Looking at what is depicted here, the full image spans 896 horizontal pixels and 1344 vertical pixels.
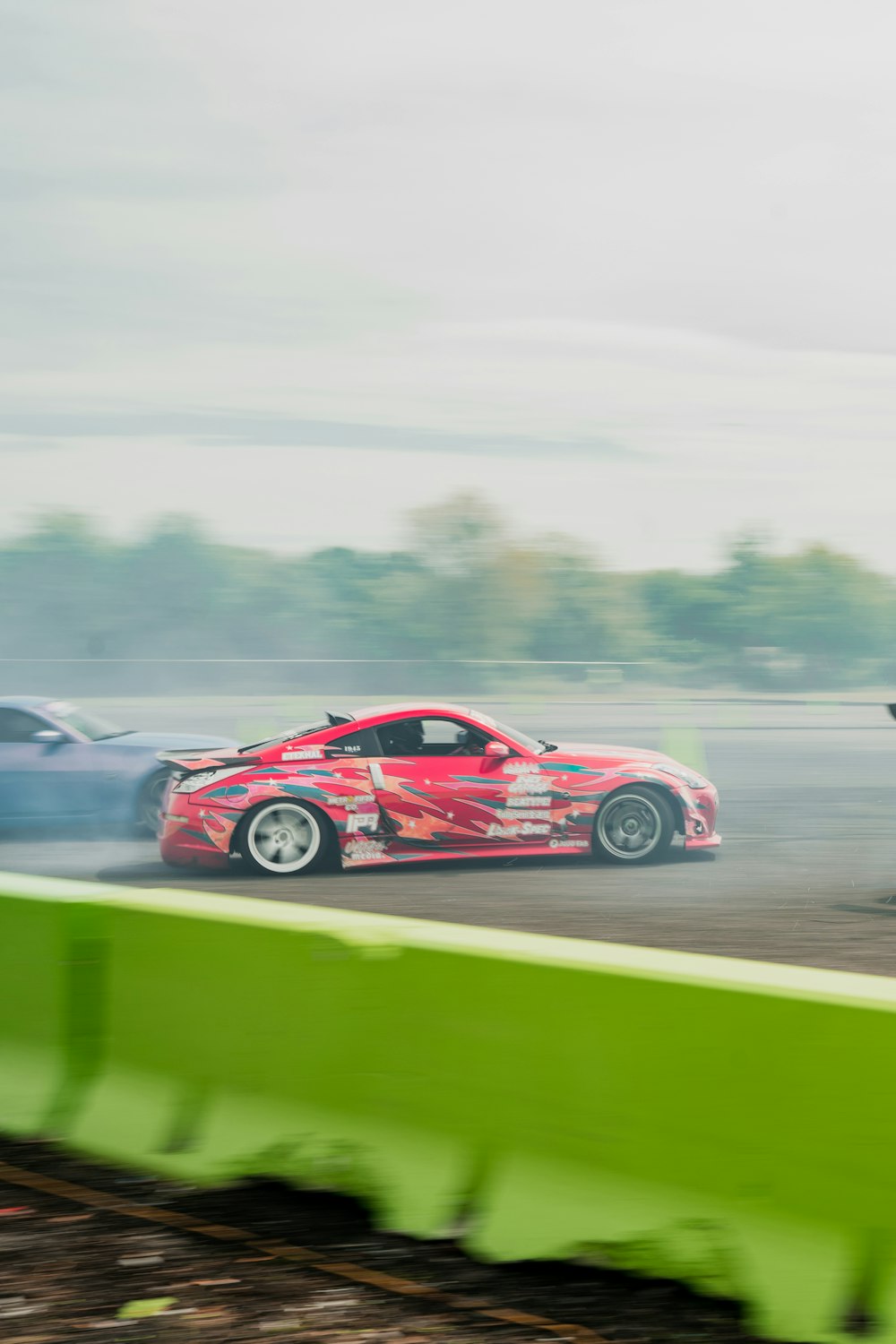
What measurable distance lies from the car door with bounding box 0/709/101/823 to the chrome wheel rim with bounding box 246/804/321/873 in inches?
105

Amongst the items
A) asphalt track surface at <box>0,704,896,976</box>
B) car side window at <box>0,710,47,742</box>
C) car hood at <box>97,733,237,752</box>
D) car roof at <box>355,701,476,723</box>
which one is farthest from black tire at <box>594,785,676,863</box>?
car side window at <box>0,710,47,742</box>

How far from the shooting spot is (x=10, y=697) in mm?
12547

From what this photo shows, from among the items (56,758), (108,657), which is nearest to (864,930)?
(56,758)

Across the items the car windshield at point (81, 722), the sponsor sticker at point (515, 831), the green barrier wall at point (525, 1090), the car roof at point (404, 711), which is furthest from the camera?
the car windshield at point (81, 722)

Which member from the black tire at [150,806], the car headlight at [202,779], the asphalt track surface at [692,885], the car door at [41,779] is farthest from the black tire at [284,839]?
the car door at [41,779]

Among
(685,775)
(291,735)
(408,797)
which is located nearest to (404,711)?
(408,797)

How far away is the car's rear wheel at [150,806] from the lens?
1216 cm

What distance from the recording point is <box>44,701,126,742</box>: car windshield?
1241 centimetres

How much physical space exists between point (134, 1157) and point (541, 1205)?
127cm

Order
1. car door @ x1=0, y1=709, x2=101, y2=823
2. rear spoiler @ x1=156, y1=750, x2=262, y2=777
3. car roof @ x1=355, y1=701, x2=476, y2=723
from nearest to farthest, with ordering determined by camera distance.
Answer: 1. rear spoiler @ x1=156, y1=750, x2=262, y2=777
2. car roof @ x1=355, y1=701, x2=476, y2=723
3. car door @ x1=0, y1=709, x2=101, y2=823

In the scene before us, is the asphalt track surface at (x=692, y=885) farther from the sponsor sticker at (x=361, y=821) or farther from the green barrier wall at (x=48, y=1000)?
the green barrier wall at (x=48, y=1000)

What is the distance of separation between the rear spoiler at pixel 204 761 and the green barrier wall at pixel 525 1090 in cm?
616

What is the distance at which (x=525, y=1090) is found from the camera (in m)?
3.39

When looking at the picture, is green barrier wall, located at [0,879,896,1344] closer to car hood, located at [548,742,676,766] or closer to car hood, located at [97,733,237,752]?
car hood, located at [548,742,676,766]
